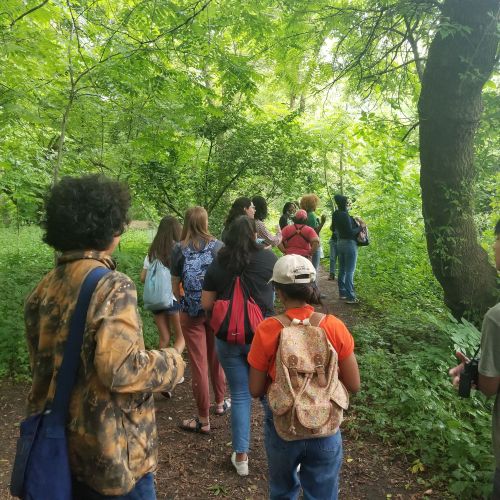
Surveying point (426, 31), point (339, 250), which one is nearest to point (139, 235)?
point (339, 250)

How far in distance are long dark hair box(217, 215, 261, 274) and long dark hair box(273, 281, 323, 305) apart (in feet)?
3.12

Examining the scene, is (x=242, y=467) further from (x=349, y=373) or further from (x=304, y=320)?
A: (x=304, y=320)

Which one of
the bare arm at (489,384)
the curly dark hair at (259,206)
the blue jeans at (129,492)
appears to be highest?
the curly dark hair at (259,206)

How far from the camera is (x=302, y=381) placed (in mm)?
1968

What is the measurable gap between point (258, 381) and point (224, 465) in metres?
1.74

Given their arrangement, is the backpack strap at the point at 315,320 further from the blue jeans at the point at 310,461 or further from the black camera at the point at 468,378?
the black camera at the point at 468,378

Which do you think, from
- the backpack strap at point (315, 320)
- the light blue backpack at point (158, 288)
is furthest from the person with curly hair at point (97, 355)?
the light blue backpack at point (158, 288)

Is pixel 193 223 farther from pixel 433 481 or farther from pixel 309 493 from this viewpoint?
pixel 433 481

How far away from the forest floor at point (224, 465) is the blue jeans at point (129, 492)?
1.63 m

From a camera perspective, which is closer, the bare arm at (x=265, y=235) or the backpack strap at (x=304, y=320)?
the backpack strap at (x=304, y=320)

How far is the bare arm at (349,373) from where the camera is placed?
2092 millimetres

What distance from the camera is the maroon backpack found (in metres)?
3.03

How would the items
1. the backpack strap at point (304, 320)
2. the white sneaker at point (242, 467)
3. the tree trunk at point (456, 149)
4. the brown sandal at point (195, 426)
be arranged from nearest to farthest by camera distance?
the backpack strap at point (304, 320) < the white sneaker at point (242, 467) < the brown sandal at point (195, 426) < the tree trunk at point (456, 149)

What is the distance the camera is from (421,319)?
6004 mm
